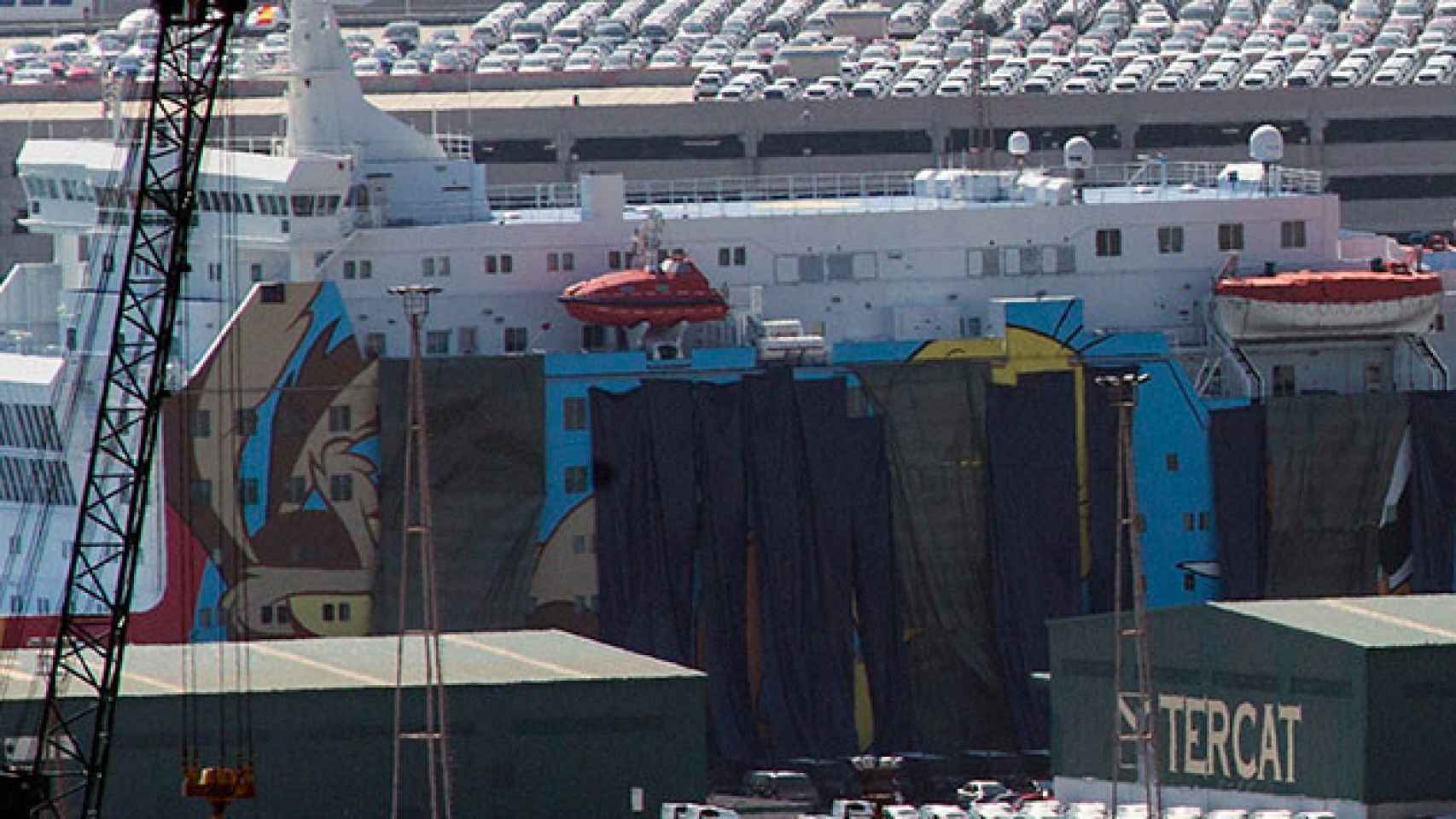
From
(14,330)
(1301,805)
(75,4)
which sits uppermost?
(75,4)

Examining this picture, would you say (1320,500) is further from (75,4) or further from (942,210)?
(75,4)

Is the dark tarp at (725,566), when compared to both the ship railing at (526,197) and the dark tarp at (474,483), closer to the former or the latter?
the dark tarp at (474,483)

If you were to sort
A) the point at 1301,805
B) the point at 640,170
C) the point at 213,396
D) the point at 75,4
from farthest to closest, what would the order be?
1. the point at 75,4
2. the point at 640,170
3. the point at 213,396
4. the point at 1301,805

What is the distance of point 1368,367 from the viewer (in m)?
122

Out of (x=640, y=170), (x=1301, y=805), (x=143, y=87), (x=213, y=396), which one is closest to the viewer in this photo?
(x=1301, y=805)

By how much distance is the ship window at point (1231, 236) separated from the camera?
122625 millimetres

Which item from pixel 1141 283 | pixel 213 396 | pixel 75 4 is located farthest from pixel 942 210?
pixel 75 4

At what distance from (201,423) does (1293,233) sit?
19964 millimetres

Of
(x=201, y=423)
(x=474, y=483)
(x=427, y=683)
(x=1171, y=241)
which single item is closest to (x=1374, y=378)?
(x=1171, y=241)

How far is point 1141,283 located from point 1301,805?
2118 cm

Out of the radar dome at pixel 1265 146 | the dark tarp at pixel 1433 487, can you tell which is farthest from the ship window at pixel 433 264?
the dark tarp at pixel 1433 487

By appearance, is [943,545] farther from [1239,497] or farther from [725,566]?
[1239,497]

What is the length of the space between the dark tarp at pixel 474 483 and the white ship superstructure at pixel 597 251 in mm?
1646

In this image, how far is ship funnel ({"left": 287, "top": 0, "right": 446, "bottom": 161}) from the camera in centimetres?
12188
